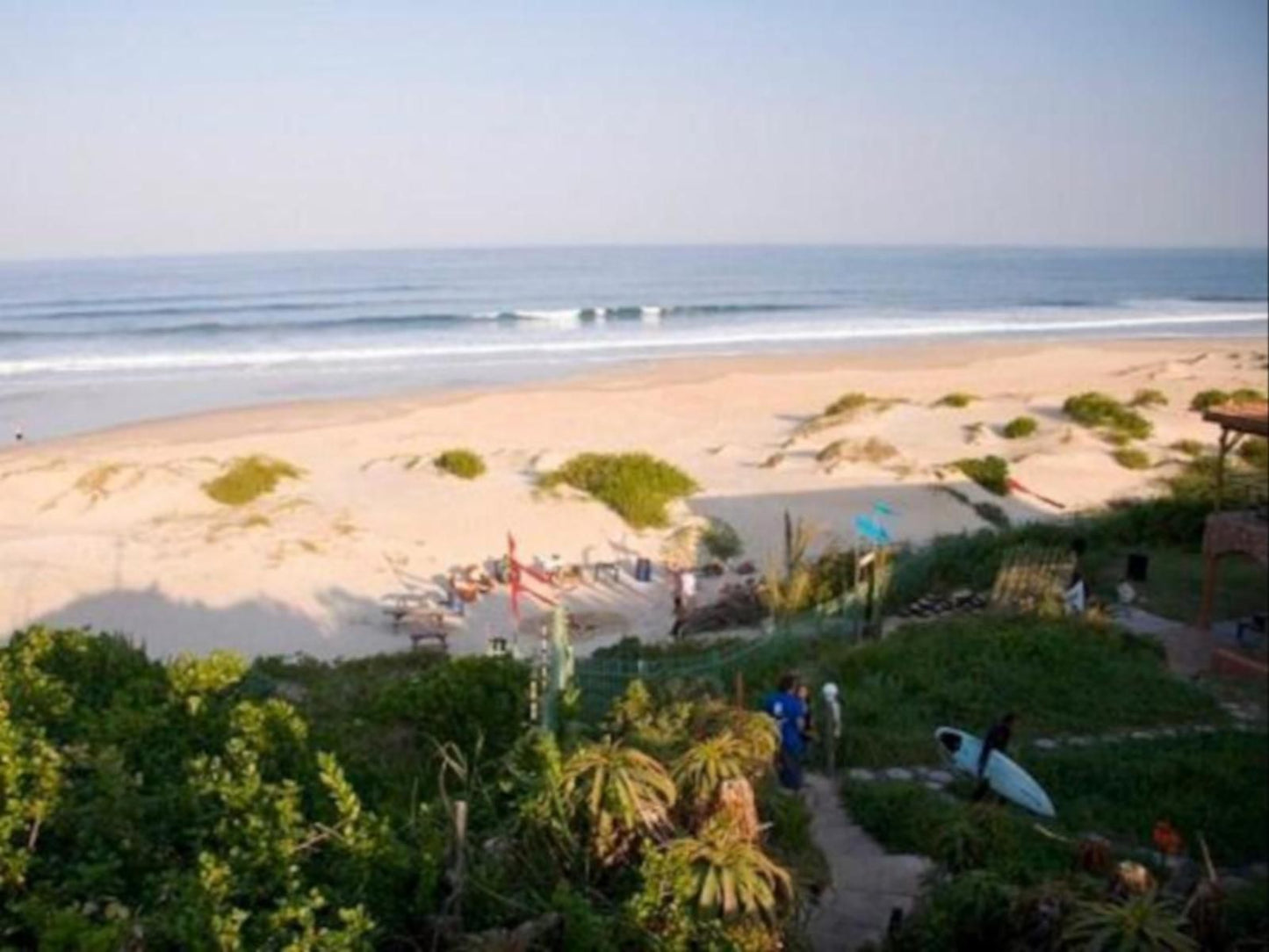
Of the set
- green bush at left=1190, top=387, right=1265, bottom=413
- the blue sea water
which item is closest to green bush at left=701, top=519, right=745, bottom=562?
the blue sea water

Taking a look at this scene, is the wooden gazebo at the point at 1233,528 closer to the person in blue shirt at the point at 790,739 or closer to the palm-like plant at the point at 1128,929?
the person in blue shirt at the point at 790,739

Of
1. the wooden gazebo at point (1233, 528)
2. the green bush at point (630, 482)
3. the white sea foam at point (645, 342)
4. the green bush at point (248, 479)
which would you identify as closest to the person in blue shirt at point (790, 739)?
the wooden gazebo at point (1233, 528)

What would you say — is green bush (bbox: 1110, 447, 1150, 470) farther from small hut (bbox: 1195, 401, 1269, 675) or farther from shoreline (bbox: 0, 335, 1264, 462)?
shoreline (bbox: 0, 335, 1264, 462)

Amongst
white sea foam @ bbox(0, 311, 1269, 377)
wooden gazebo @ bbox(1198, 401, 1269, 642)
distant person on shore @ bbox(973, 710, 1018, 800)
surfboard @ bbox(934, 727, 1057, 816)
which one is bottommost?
white sea foam @ bbox(0, 311, 1269, 377)

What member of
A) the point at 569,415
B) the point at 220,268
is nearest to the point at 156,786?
the point at 569,415

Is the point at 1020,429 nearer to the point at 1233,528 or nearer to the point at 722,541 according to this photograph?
the point at 722,541

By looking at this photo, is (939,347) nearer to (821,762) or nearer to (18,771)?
(821,762)

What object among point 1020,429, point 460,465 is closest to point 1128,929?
point 460,465

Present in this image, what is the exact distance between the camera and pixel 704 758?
6527 millimetres

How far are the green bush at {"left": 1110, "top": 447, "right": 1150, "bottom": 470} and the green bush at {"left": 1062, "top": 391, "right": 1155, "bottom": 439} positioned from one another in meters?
1.96

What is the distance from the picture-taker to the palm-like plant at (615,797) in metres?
6.25

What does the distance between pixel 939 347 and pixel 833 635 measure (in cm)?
3634

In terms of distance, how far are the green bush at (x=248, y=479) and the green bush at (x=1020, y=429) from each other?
52.9 feet

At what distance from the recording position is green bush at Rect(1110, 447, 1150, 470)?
79.8 feet
